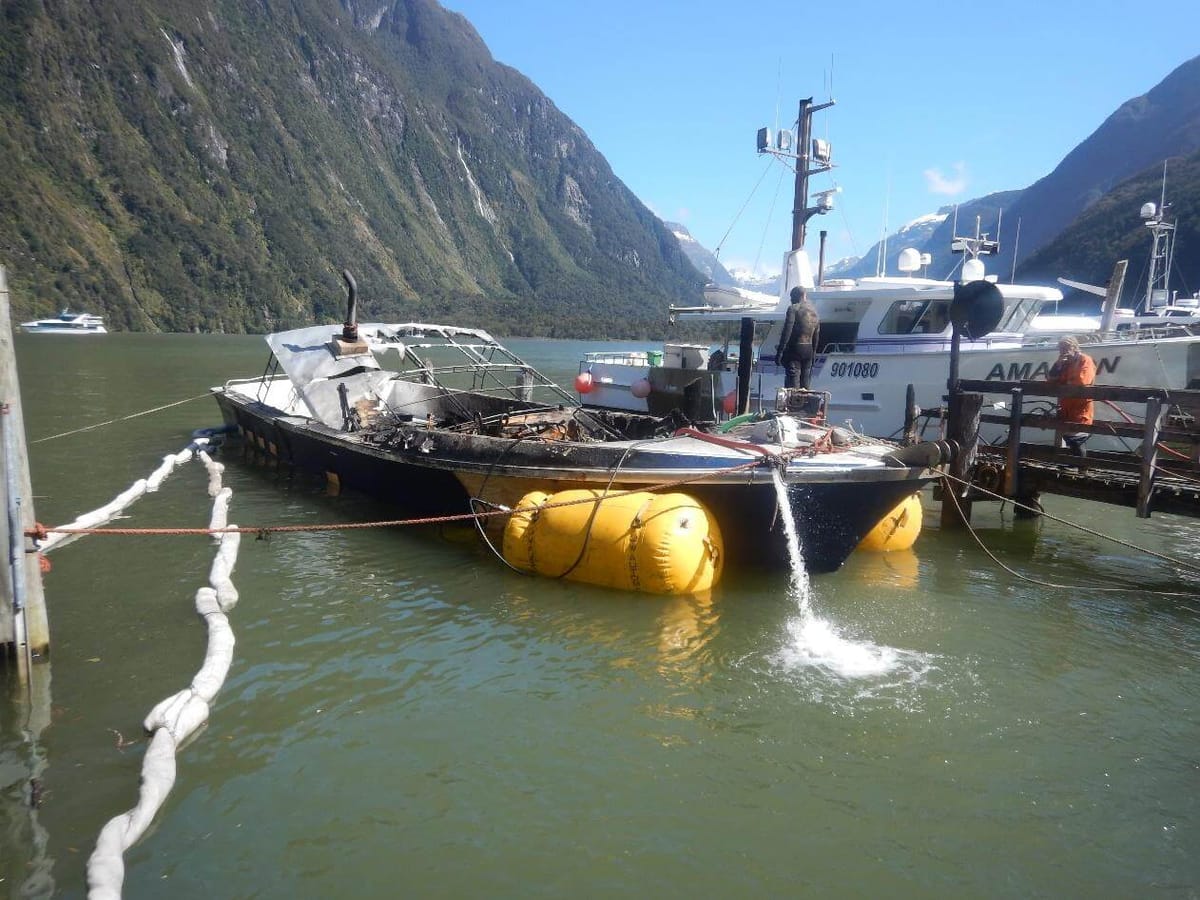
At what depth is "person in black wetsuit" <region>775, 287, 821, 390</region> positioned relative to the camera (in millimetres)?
12305

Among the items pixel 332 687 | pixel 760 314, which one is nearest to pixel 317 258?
pixel 760 314

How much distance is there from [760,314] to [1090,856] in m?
14.5

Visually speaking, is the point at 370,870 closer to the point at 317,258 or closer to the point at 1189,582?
the point at 1189,582

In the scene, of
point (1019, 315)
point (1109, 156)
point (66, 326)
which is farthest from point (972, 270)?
point (1109, 156)

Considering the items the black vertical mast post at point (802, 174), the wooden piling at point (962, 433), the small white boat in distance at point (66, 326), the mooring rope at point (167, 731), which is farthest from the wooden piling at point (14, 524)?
the small white boat in distance at point (66, 326)

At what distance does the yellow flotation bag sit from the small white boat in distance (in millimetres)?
97587

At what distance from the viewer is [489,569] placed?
9672 millimetres

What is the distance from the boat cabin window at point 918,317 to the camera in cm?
1656

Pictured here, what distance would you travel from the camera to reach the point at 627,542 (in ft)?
27.6

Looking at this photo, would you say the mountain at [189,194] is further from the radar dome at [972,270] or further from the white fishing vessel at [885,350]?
the radar dome at [972,270]

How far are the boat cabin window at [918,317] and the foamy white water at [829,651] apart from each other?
31.6 feet

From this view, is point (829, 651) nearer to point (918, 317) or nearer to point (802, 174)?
point (918, 317)

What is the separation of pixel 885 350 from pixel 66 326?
98318 mm

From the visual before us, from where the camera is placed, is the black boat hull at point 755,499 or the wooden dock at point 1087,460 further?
the wooden dock at point 1087,460
